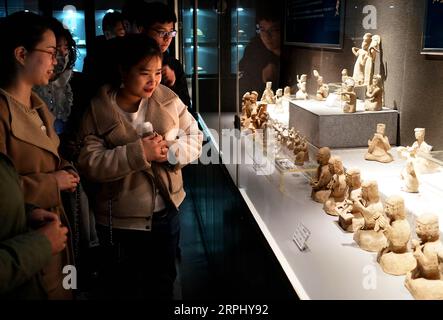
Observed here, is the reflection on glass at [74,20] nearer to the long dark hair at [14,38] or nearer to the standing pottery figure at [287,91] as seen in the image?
the standing pottery figure at [287,91]

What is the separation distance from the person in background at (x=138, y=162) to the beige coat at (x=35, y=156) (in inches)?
9.5

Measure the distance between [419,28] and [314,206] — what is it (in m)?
1.11

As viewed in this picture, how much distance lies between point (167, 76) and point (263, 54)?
1.44 metres

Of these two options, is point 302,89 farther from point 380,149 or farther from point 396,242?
point 396,242

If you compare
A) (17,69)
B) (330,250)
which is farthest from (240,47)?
(17,69)

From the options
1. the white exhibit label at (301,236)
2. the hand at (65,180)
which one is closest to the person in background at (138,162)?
the hand at (65,180)

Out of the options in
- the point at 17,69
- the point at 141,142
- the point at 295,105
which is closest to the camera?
the point at 17,69

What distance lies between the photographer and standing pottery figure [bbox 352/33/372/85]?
10.0 feet

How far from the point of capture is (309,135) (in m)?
3.04

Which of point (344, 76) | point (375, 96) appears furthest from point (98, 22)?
point (375, 96)

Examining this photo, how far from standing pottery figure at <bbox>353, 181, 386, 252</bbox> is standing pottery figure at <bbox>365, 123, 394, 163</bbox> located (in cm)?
82

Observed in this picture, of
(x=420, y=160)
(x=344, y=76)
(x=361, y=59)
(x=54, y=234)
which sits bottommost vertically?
(x=420, y=160)

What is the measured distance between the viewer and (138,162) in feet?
4.74
